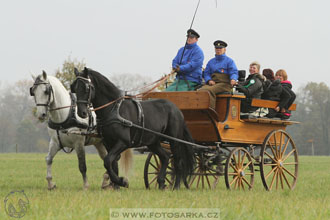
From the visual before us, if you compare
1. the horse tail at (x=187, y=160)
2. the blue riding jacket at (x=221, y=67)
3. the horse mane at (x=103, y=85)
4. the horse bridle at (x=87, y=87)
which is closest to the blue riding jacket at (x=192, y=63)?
the blue riding jacket at (x=221, y=67)

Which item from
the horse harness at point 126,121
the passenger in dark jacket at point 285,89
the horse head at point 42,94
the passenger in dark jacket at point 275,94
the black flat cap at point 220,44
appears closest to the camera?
the horse harness at point 126,121

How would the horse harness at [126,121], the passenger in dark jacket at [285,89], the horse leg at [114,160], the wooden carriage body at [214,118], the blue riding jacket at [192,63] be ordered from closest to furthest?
the horse leg at [114,160]
the horse harness at [126,121]
the wooden carriage body at [214,118]
the blue riding jacket at [192,63]
the passenger in dark jacket at [285,89]

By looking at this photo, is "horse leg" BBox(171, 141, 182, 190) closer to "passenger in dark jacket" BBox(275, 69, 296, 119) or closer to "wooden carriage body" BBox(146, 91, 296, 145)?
"wooden carriage body" BBox(146, 91, 296, 145)

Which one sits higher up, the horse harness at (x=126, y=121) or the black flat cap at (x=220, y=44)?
the black flat cap at (x=220, y=44)

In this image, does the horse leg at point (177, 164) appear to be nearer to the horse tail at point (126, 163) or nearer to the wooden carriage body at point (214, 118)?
the wooden carriage body at point (214, 118)

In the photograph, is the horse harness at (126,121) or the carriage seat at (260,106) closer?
the horse harness at (126,121)

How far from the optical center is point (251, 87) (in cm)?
1080

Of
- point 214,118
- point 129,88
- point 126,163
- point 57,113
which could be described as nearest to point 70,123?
point 57,113

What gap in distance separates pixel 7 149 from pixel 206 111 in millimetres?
71721

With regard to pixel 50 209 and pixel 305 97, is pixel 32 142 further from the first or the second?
pixel 50 209

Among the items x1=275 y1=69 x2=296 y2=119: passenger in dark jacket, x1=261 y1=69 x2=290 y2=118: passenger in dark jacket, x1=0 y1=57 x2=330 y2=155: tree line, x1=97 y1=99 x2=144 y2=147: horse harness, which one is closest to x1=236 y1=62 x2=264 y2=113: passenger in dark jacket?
x1=261 y1=69 x2=290 y2=118: passenger in dark jacket

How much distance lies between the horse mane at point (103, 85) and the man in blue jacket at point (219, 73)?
1767 millimetres

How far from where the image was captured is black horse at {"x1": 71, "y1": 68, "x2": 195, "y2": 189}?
8984 mm

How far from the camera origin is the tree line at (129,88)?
6688 centimetres
